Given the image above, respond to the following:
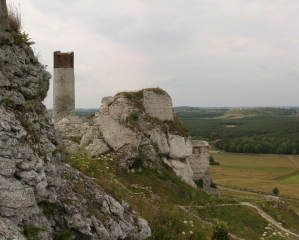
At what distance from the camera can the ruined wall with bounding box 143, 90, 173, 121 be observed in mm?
22156

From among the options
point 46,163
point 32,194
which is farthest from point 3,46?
point 32,194

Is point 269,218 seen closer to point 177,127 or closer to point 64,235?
point 177,127

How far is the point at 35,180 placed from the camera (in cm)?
536

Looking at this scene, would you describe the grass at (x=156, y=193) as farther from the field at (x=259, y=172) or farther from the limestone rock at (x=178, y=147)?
the field at (x=259, y=172)

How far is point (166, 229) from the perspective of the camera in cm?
848

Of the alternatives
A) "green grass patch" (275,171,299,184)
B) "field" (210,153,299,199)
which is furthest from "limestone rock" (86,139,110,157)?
"green grass patch" (275,171,299,184)

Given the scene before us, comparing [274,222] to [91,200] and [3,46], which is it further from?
[3,46]

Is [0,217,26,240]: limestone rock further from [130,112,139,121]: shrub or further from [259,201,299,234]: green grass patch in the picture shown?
[259,201,299,234]: green grass patch

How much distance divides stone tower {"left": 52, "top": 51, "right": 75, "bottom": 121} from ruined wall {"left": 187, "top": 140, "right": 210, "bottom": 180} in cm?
978

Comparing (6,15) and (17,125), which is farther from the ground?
(6,15)

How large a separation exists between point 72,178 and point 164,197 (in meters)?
9.62

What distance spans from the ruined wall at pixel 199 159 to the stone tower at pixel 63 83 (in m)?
9.78

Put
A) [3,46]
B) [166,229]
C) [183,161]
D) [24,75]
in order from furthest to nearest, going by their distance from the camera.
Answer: [183,161]
[166,229]
[24,75]
[3,46]

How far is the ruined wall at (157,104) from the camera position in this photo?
22.2 meters
